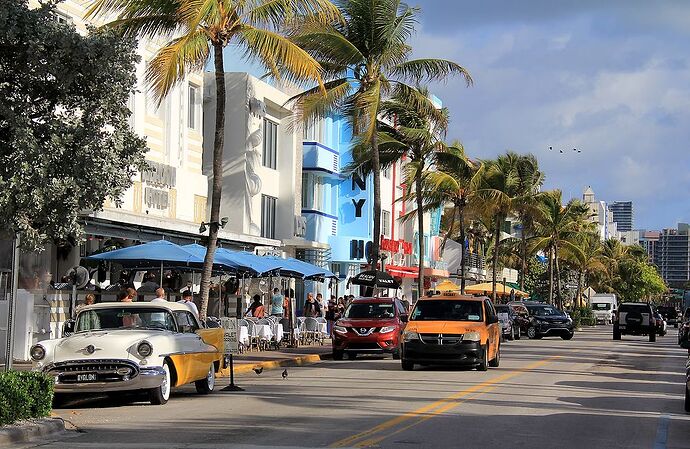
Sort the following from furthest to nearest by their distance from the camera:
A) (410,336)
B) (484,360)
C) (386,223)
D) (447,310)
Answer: (386,223) < (447,310) < (484,360) < (410,336)

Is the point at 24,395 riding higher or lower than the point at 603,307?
lower

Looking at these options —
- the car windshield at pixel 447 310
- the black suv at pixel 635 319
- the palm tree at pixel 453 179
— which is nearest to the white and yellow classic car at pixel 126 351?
the car windshield at pixel 447 310

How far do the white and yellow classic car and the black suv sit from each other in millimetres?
36780

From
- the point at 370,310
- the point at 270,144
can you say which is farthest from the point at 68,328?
the point at 270,144

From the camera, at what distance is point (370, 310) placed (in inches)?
1207

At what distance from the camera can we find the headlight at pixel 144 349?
16172mm

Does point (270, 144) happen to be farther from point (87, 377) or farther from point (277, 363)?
point (87, 377)

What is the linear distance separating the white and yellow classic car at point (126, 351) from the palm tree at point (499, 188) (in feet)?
140

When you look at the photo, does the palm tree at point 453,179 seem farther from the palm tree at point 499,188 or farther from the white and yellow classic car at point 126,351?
the white and yellow classic car at point 126,351

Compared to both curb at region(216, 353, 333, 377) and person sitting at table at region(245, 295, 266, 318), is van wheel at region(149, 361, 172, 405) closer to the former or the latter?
curb at region(216, 353, 333, 377)

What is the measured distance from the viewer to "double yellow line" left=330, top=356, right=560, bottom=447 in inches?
497

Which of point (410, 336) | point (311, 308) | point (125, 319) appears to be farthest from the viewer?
point (311, 308)

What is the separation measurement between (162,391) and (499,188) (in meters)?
47.4

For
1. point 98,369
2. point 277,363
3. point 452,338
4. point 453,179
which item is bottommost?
point 277,363
